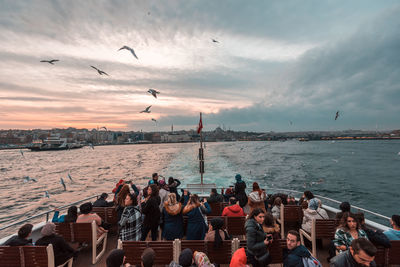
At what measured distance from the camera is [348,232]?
2898 mm

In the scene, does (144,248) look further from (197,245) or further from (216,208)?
(216,208)

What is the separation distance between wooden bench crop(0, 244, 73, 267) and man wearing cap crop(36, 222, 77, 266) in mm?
215

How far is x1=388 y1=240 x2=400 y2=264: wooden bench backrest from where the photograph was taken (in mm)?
2832

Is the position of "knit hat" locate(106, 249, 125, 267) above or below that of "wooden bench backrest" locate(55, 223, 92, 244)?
above

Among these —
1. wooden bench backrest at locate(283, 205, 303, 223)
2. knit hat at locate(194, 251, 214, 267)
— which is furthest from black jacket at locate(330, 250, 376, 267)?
wooden bench backrest at locate(283, 205, 303, 223)

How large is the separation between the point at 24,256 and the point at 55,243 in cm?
37

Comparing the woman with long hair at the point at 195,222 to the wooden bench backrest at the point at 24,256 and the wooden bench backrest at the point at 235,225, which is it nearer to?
the wooden bench backrest at the point at 235,225

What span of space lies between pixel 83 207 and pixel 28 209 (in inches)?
751

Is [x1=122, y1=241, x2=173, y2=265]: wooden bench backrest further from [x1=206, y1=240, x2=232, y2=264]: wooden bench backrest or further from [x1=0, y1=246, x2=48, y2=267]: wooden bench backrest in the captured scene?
[x1=0, y1=246, x2=48, y2=267]: wooden bench backrest

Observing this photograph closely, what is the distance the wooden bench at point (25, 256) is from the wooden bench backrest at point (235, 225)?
9.84 ft

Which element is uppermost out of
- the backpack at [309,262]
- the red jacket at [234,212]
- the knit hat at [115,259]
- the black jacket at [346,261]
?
the knit hat at [115,259]

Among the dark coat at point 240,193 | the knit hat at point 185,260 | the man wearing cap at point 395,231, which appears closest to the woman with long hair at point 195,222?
the knit hat at point 185,260

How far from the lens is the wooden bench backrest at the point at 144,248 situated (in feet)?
9.22

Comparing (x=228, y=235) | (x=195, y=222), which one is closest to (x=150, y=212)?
(x=195, y=222)
